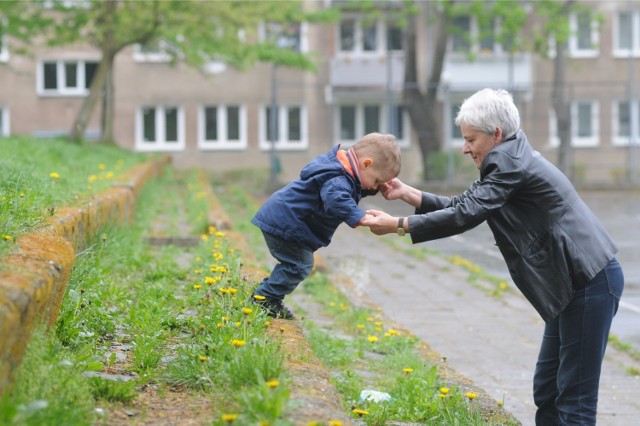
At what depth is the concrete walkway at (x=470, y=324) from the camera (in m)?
7.63

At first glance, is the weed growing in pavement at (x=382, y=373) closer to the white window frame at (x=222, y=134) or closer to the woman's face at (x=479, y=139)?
the woman's face at (x=479, y=139)

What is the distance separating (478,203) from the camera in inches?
208

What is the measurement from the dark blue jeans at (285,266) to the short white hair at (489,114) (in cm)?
124

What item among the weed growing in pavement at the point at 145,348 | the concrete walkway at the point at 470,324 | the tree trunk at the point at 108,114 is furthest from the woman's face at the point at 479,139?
the tree trunk at the point at 108,114

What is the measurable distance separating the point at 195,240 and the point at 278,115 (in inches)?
1273

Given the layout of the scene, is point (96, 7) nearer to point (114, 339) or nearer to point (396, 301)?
point (396, 301)

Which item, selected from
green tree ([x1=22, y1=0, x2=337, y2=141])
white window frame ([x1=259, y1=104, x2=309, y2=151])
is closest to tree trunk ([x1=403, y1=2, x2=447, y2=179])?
green tree ([x1=22, y1=0, x2=337, y2=141])

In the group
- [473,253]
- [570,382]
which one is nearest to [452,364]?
[570,382]

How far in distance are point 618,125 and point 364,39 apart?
450 inches

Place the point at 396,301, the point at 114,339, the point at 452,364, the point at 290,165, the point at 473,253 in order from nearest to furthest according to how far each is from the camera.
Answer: the point at 114,339
the point at 452,364
the point at 396,301
the point at 473,253
the point at 290,165

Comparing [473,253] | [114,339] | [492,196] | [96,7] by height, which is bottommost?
[473,253]

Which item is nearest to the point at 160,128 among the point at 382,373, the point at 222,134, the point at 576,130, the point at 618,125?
the point at 222,134

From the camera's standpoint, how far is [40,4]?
2756 centimetres

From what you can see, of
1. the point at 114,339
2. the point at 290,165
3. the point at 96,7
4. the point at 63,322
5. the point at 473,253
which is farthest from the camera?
the point at 290,165
